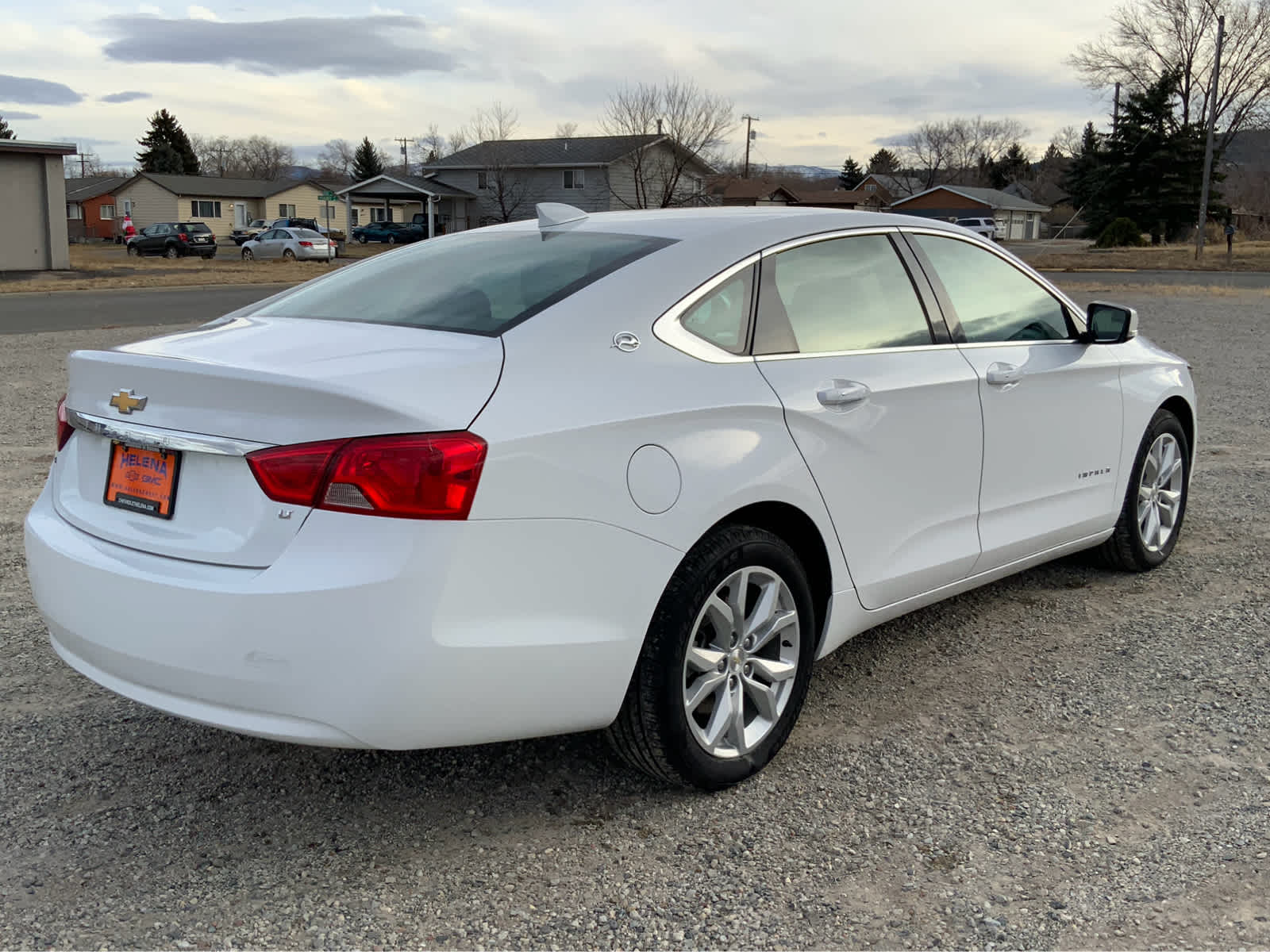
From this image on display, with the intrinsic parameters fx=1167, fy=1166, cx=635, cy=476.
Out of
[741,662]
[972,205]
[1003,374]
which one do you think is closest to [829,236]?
[1003,374]

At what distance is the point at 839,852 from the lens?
118 inches

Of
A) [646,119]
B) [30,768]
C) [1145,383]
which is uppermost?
[646,119]

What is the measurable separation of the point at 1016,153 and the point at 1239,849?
12450 centimetres

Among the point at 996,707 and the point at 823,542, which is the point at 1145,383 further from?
the point at 823,542

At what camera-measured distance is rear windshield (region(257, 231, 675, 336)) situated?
321 centimetres

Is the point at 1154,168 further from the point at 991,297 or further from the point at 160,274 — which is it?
the point at 991,297

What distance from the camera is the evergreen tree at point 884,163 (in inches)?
4988

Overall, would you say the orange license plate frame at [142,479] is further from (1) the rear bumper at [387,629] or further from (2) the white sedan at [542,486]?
(1) the rear bumper at [387,629]

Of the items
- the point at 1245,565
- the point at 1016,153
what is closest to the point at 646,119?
the point at 1245,565

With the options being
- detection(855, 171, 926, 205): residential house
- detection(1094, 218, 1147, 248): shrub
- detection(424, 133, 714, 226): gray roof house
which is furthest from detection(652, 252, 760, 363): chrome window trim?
detection(855, 171, 926, 205): residential house

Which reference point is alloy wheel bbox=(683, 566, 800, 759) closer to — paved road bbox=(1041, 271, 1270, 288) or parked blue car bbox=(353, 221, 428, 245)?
paved road bbox=(1041, 271, 1270, 288)

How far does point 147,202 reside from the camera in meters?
75.6

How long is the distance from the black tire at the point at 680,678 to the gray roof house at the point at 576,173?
166ft

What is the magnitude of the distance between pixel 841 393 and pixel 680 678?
1.03 m
